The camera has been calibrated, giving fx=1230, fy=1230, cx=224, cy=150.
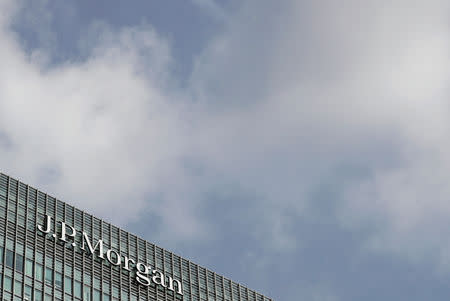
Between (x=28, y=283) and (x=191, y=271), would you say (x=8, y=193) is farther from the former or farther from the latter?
(x=191, y=271)

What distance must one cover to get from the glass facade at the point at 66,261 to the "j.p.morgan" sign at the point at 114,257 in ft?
1.04

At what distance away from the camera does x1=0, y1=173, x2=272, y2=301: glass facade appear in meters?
129

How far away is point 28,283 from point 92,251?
1107 cm

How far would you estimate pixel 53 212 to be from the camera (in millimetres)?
137750

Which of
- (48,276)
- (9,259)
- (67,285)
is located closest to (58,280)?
(67,285)

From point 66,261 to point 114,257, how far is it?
772 cm

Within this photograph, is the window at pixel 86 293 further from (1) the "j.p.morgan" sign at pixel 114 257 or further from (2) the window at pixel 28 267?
(2) the window at pixel 28 267

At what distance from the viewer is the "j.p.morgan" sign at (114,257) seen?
136 m

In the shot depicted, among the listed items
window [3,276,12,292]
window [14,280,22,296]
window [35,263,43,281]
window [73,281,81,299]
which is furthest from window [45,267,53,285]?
window [3,276,12,292]

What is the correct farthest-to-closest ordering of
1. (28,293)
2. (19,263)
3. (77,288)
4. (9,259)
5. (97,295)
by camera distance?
1. (97,295)
2. (77,288)
3. (19,263)
4. (9,259)
5. (28,293)

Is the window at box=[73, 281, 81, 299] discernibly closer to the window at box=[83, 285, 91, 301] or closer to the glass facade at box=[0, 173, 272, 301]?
the glass facade at box=[0, 173, 272, 301]

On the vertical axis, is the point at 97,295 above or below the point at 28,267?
above

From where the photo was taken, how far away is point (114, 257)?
14050 centimetres

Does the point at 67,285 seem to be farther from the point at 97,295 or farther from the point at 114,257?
the point at 114,257
